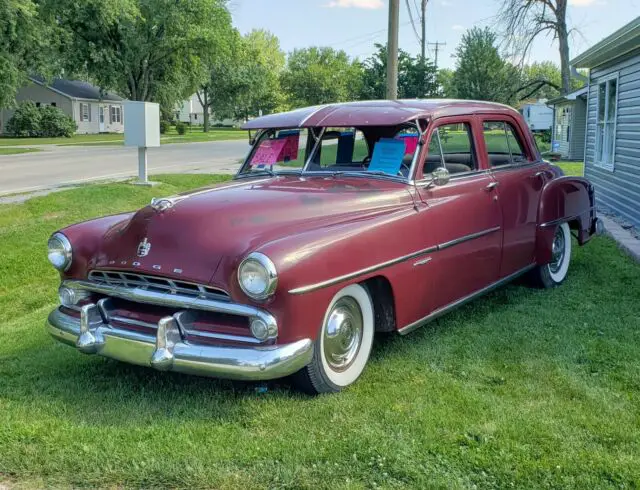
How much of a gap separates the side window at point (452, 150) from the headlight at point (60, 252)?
248 cm

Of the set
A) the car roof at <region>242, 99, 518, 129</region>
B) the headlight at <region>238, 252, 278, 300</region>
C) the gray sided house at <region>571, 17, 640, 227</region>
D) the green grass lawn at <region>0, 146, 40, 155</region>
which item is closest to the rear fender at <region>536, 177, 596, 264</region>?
the car roof at <region>242, 99, 518, 129</region>

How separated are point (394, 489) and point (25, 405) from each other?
2.21 metres

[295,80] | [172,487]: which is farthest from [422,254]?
[295,80]

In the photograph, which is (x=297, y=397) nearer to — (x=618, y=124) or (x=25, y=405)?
(x=25, y=405)

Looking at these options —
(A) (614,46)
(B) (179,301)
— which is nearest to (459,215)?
(B) (179,301)

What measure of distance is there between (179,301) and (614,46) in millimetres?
8567

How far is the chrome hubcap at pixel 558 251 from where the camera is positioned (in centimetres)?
627

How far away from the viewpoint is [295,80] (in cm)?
7525

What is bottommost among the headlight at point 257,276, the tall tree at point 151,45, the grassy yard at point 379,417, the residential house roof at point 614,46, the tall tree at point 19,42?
the grassy yard at point 379,417

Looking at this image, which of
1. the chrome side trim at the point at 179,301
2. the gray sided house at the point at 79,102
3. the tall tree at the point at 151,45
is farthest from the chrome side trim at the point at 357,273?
the gray sided house at the point at 79,102

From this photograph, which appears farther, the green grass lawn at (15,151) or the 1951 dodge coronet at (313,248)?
the green grass lawn at (15,151)

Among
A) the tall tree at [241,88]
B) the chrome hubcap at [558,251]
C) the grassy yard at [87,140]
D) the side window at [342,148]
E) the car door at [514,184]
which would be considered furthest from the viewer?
the tall tree at [241,88]

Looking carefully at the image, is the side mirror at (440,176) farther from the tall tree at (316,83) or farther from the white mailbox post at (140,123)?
the tall tree at (316,83)

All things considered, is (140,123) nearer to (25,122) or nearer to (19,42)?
(19,42)
